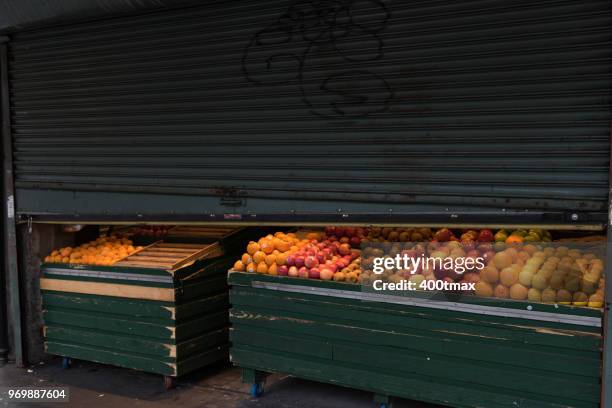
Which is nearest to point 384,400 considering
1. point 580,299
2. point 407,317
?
point 407,317

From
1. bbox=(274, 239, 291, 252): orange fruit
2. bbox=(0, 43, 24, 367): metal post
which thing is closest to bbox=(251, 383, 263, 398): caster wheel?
bbox=(274, 239, 291, 252): orange fruit

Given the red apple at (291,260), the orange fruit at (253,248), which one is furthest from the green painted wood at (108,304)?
the red apple at (291,260)

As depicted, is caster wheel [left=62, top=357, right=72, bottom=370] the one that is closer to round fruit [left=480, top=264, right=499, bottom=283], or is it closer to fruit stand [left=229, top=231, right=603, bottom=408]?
fruit stand [left=229, top=231, right=603, bottom=408]

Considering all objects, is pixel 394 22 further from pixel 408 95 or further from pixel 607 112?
pixel 607 112

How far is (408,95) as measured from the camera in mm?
5215

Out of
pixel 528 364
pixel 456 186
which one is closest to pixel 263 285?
pixel 456 186

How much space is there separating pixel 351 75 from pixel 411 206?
4.16ft

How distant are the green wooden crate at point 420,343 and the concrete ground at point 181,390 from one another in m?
0.38

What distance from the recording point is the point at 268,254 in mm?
6082

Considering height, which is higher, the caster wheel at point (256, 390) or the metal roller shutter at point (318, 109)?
the metal roller shutter at point (318, 109)

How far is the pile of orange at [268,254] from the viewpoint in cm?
595

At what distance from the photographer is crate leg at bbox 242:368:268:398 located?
6.14 meters

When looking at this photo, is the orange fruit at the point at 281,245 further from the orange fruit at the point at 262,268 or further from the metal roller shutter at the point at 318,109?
the metal roller shutter at the point at 318,109

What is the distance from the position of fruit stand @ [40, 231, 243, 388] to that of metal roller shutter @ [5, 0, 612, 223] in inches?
23.5
